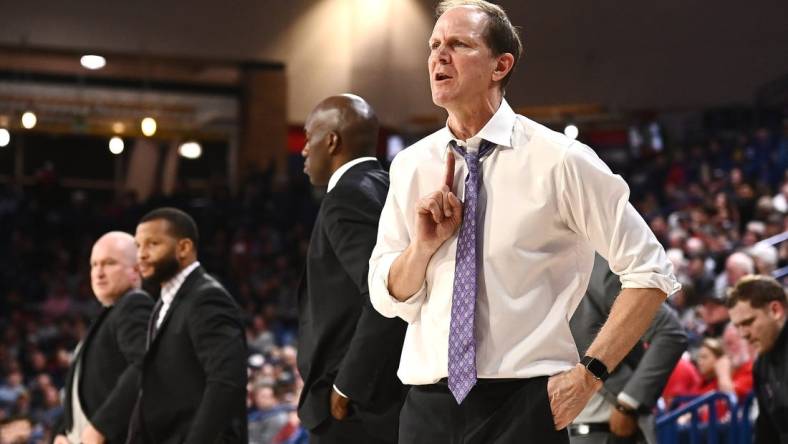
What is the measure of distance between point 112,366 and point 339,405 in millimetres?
1657

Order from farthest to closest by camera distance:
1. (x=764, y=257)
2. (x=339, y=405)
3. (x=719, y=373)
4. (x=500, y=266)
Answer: (x=764, y=257) < (x=719, y=373) < (x=339, y=405) < (x=500, y=266)

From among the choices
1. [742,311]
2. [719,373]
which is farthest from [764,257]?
[742,311]

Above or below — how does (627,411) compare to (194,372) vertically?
below

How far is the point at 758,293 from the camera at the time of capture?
4.47 meters

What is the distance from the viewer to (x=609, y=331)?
240cm

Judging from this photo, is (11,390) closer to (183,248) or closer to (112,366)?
(112,366)

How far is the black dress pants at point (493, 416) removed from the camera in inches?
94.1

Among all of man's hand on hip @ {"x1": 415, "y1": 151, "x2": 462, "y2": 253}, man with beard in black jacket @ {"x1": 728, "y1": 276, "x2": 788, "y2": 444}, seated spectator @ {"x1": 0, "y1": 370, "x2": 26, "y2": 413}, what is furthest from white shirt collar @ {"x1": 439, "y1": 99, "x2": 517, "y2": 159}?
seated spectator @ {"x1": 0, "y1": 370, "x2": 26, "y2": 413}

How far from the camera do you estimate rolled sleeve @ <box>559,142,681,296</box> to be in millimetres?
2400

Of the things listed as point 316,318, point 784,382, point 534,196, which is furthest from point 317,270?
point 784,382

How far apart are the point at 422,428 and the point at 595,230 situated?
553 millimetres

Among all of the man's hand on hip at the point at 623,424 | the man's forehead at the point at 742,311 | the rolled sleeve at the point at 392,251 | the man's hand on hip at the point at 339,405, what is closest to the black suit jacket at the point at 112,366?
the man's hand on hip at the point at 339,405

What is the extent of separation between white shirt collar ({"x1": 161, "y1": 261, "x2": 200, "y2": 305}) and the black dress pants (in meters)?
2.09

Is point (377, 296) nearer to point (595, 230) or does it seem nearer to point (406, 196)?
point (406, 196)
